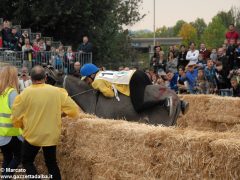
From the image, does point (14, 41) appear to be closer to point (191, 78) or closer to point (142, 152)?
point (191, 78)

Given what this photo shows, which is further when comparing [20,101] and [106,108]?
[106,108]

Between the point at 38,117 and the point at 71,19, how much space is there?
2294 cm

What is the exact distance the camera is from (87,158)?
7.44 m

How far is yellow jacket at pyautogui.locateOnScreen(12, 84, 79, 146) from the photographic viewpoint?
7.05m

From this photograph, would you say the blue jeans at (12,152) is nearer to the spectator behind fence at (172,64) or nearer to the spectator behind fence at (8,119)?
the spectator behind fence at (8,119)

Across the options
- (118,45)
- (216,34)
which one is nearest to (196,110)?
(118,45)

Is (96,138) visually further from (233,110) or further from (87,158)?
(233,110)

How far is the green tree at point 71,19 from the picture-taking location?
28562 mm

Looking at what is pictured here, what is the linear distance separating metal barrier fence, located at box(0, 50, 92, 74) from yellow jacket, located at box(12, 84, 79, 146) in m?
12.6

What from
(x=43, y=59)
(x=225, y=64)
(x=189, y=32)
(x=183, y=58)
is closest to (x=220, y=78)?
(x=225, y=64)

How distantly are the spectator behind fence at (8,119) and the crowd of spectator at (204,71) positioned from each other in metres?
8.38

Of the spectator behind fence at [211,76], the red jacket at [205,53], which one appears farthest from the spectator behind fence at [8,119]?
the red jacket at [205,53]

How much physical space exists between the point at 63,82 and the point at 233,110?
3887 mm

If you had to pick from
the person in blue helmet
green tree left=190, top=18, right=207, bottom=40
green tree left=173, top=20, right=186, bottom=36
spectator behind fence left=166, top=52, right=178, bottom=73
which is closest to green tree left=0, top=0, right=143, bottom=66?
spectator behind fence left=166, top=52, right=178, bottom=73
